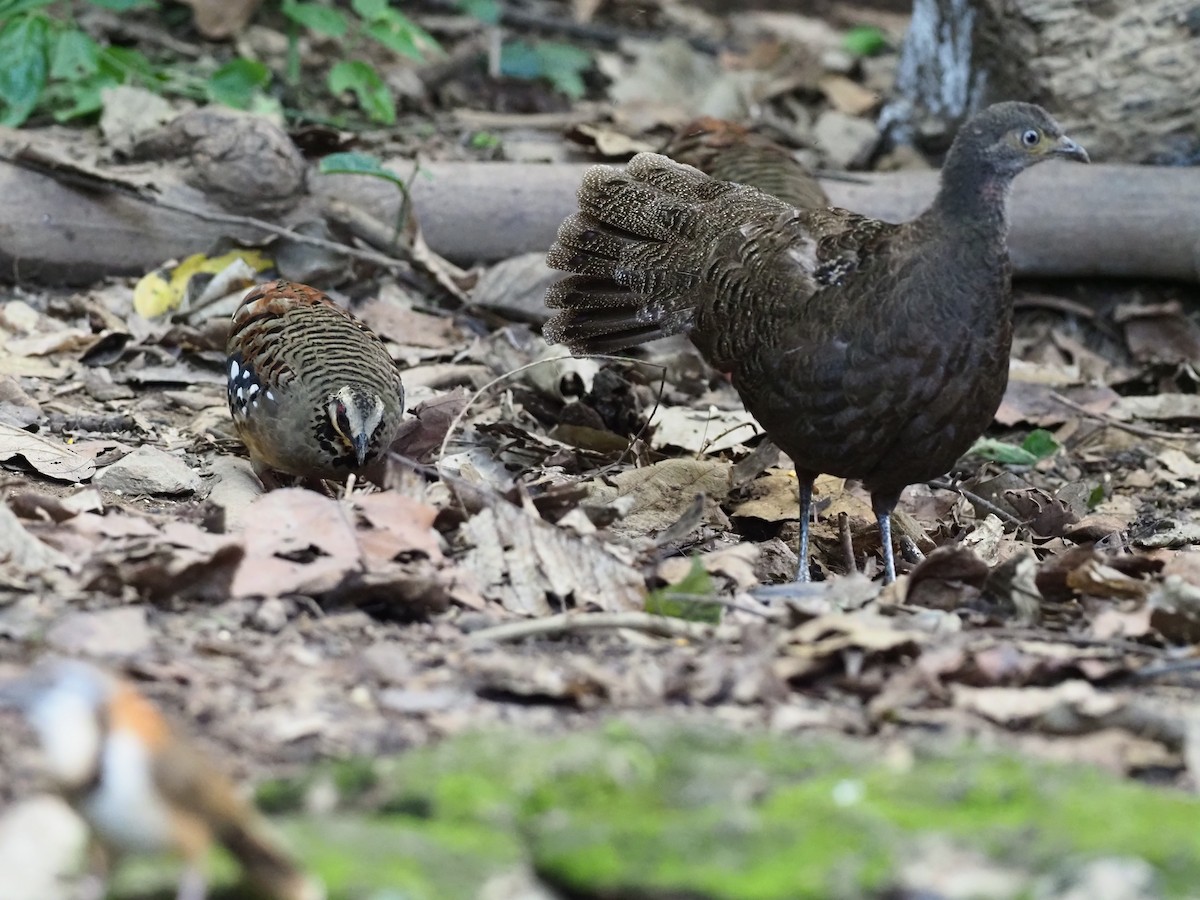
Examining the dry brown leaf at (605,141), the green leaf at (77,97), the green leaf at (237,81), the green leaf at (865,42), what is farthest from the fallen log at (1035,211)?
the green leaf at (865,42)

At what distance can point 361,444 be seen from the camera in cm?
484

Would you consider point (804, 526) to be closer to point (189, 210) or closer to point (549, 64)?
point (189, 210)

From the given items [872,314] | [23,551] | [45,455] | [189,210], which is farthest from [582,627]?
[189,210]

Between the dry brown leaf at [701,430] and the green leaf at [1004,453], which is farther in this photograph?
the green leaf at [1004,453]

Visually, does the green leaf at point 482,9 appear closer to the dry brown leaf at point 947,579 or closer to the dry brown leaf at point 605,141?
the dry brown leaf at point 605,141

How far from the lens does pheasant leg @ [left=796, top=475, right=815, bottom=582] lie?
15.7 ft

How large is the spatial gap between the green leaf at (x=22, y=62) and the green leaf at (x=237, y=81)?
0.82m

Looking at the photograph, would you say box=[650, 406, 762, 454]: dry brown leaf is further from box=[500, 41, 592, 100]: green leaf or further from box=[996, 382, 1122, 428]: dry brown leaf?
box=[500, 41, 592, 100]: green leaf

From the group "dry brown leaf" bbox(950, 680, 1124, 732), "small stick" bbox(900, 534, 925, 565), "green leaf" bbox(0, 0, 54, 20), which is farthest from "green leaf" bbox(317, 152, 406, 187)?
"dry brown leaf" bbox(950, 680, 1124, 732)

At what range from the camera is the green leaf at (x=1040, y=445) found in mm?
6414

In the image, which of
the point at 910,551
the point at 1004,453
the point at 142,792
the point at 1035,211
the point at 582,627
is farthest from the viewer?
the point at 1035,211

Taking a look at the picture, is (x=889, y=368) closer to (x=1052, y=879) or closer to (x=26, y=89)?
(x=1052, y=879)

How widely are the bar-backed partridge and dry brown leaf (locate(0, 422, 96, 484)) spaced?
52 centimetres

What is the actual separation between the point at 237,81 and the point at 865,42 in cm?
449
